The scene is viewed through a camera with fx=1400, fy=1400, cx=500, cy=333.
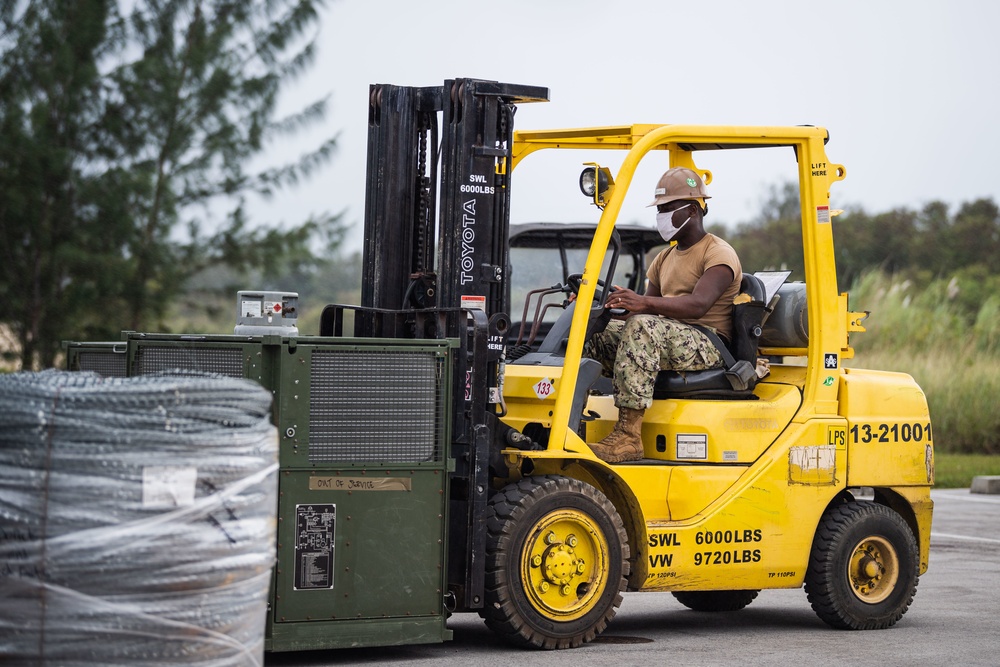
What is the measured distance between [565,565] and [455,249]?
1.72 meters

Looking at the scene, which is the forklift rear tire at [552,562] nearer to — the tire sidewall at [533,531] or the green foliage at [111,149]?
the tire sidewall at [533,531]

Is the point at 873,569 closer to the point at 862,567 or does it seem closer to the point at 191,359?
the point at 862,567

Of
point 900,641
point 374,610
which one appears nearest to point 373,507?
point 374,610

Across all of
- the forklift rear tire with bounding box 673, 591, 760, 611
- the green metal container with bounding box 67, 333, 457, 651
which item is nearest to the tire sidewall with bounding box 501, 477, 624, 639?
the green metal container with bounding box 67, 333, 457, 651

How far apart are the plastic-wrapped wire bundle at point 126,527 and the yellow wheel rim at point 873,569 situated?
4498 mm

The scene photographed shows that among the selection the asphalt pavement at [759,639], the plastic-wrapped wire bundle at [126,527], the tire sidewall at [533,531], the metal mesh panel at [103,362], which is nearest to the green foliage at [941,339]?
the asphalt pavement at [759,639]

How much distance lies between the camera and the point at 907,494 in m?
8.48

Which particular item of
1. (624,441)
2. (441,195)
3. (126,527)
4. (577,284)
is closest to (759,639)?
(624,441)

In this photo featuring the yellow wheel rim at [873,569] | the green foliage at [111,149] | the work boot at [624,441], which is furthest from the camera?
the green foliage at [111,149]

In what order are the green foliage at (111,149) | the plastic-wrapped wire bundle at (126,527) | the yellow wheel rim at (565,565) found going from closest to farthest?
the plastic-wrapped wire bundle at (126,527), the yellow wheel rim at (565,565), the green foliage at (111,149)

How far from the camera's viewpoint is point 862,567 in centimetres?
828

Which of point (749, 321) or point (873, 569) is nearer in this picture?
point (749, 321)

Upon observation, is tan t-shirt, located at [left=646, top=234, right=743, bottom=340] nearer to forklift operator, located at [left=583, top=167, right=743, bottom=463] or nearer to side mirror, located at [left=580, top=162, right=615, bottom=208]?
forklift operator, located at [left=583, top=167, right=743, bottom=463]

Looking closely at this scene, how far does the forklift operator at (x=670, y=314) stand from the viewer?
7.56 m
